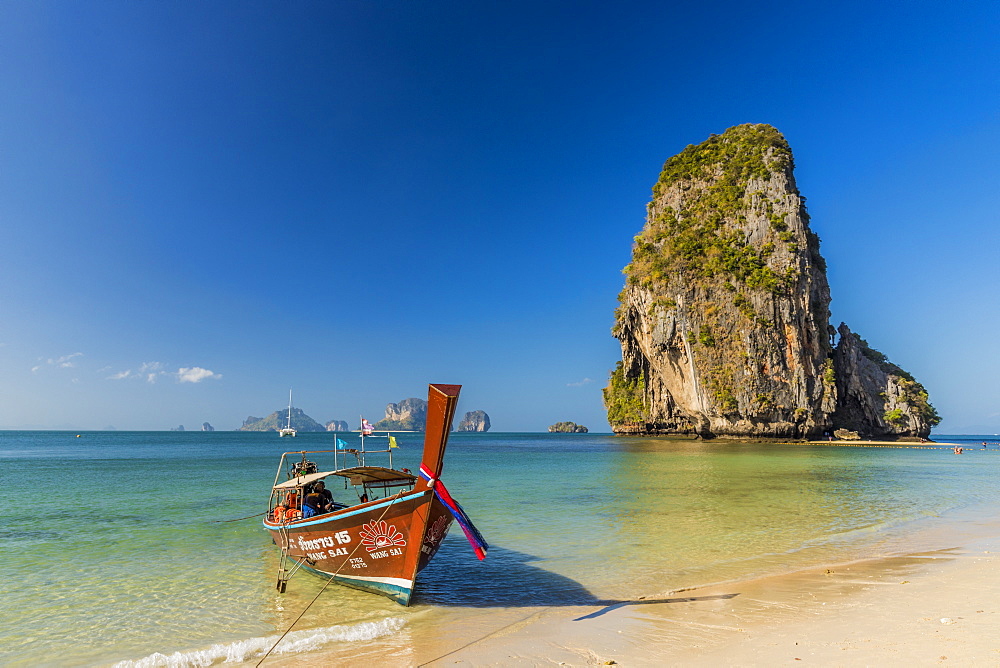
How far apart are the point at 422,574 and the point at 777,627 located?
6.29m

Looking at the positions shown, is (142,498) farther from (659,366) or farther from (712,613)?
(659,366)

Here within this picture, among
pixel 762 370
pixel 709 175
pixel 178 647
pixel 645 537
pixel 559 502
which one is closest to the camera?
pixel 178 647

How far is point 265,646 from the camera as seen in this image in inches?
265

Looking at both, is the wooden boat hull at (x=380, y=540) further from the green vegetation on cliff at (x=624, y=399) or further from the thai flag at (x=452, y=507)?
the green vegetation on cliff at (x=624, y=399)

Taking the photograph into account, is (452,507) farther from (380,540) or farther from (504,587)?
(504,587)

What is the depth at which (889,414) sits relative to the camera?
222ft

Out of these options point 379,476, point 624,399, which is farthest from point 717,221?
point 379,476

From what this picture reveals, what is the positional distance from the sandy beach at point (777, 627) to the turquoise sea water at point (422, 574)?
86 cm

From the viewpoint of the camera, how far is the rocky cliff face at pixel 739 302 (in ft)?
195

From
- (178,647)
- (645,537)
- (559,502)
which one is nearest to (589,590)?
(645,537)

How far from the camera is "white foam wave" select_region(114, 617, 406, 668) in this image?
637cm

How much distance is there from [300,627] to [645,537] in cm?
843

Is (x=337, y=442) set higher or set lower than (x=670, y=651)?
higher

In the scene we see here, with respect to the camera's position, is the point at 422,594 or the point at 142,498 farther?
the point at 142,498
